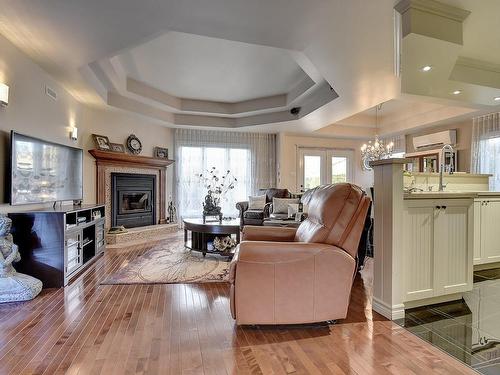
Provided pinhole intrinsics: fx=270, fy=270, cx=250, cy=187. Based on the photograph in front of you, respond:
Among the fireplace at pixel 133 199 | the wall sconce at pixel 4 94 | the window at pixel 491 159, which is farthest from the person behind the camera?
the fireplace at pixel 133 199

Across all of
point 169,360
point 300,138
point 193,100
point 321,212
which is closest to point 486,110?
point 300,138

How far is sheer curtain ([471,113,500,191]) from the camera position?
15.9 feet

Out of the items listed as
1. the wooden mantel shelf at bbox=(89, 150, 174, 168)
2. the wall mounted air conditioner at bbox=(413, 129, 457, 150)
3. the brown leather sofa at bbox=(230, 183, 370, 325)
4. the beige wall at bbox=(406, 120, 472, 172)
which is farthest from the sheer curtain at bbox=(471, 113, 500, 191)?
the wooden mantel shelf at bbox=(89, 150, 174, 168)

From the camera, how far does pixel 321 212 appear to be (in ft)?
7.03

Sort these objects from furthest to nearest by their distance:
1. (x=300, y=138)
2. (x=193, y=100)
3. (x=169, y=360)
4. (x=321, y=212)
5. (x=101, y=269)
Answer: (x=300, y=138) < (x=193, y=100) < (x=101, y=269) < (x=321, y=212) < (x=169, y=360)

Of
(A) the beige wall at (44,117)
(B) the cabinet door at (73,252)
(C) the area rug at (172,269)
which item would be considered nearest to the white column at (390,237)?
(C) the area rug at (172,269)

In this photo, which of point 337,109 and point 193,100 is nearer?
point 337,109

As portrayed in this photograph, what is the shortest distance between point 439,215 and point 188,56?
370 cm

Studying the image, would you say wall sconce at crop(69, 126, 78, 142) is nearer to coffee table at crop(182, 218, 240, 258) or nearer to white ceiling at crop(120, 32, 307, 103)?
white ceiling at crop(120, 32, 307, 103)

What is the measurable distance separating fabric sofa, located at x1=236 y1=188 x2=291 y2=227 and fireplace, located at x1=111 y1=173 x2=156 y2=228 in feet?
6.45

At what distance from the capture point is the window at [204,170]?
6.68 m

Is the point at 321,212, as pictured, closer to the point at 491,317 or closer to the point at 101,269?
the point at 491,317

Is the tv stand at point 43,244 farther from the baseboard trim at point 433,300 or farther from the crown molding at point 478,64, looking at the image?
the crown molding at point 478,64

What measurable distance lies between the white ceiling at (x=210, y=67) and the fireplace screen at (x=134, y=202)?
7.26ft
